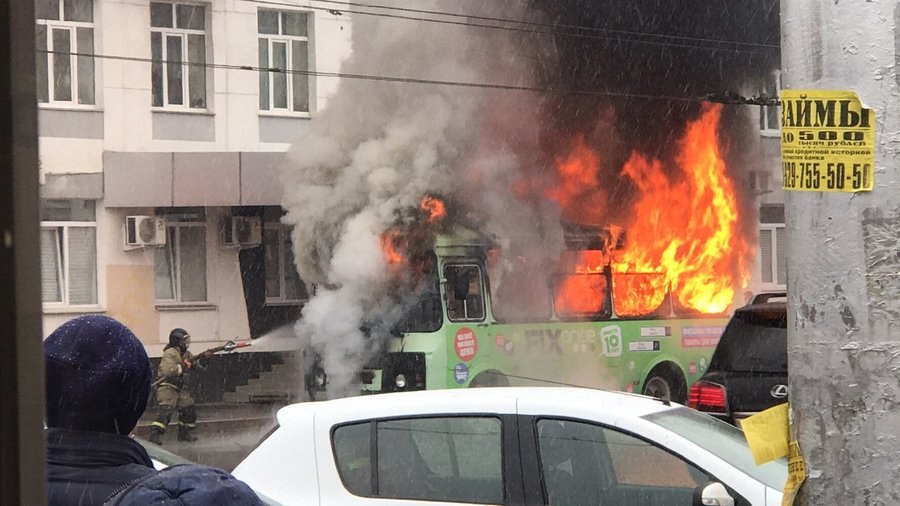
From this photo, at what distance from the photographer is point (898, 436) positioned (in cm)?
217

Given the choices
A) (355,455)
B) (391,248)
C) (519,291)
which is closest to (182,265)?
(391,248)

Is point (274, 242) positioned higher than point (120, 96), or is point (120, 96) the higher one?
point (120, 96)

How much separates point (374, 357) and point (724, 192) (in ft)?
33.5

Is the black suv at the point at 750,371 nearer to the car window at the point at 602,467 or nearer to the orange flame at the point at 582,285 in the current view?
the car window at the point at 602,467

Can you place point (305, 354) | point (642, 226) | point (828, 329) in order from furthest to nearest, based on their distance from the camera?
point (642, 226) < point (305, 354) < point (828, 329)

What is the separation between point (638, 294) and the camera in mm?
14531

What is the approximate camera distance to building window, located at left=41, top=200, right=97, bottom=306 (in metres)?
18.4

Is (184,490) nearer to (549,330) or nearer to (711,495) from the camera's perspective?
(711,495)

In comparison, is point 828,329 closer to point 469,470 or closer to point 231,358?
point 469,470

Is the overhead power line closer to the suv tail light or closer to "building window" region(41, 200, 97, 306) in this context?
"building window" region(41, 200, 97, 306)

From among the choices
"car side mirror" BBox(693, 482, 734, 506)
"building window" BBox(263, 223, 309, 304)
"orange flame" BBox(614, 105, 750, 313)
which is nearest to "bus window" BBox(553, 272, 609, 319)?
"orange flame" BBox(614, 105, 750, 313)

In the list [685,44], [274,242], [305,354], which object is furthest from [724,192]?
[305,354]

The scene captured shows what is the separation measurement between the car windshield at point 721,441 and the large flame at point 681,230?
889cm

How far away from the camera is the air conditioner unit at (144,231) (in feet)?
59.9
